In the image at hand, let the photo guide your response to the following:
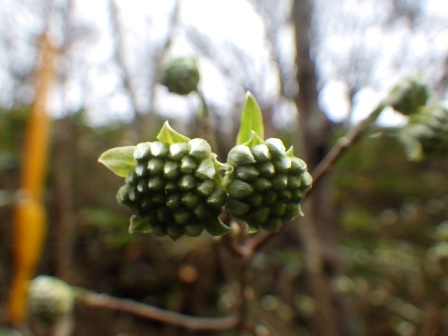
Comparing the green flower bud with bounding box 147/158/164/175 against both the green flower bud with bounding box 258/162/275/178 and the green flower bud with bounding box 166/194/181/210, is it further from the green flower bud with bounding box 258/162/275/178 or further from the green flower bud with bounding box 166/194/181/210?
the green flower bud with bounding box 258/162/275/178

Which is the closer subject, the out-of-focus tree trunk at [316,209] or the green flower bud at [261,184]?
the green flower bud at [261,184]

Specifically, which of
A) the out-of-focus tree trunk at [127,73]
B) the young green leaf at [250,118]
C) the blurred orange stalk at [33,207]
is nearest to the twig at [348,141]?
the young green leaf at [250,118]

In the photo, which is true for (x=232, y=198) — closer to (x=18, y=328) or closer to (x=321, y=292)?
(x=321, y=292)

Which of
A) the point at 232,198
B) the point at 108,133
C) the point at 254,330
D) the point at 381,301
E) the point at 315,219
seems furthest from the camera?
the point at 108,133

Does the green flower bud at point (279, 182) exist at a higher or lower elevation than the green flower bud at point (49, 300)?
higher

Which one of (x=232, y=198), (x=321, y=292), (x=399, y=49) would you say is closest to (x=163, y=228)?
(x=232, y=198)

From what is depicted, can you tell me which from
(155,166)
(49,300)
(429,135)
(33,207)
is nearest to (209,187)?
(155,166)

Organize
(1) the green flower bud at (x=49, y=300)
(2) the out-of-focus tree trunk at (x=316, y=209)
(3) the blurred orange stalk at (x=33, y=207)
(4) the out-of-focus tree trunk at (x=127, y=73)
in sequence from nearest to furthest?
(1) the green flower bud at (x=49, y=300) → (2) the out-of-focus tree trunk at (x=316, y=209) → (3) the blurred orange stalk at (x=33, y=207) → (4) the out-of-focus tree trunk at (x=127, y=73)

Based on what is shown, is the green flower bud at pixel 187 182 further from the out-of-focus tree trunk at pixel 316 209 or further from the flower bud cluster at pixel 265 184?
the out-of-focus tree trunk at pixel 316 209
